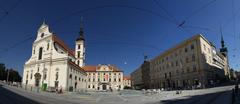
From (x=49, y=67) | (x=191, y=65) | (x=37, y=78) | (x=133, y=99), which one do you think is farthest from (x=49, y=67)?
(x=191, y=65)

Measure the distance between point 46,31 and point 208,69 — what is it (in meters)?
54.3

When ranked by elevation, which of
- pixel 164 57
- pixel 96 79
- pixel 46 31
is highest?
pixel 46 31

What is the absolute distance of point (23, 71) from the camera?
69.1 meters

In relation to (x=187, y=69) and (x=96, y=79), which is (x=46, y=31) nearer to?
(x=96, y=79)

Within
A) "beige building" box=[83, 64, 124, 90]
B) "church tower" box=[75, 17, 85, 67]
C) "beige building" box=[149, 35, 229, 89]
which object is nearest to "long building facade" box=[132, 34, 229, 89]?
"beige building" box=[149, 35, 229, 89]

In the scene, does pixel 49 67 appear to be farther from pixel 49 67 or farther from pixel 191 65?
pixel 191 65

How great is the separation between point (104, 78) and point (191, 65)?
5480 centimetres

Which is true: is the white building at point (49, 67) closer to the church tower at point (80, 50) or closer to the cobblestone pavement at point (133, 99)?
the church tower at point (80, 50)

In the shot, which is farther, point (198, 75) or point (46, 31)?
point (46, 31)

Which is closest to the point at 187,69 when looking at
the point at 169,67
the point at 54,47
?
the point at 169,67

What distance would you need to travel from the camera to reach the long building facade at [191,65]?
5350cm

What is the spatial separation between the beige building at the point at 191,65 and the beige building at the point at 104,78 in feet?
110

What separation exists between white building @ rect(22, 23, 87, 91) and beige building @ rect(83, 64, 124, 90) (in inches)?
1057

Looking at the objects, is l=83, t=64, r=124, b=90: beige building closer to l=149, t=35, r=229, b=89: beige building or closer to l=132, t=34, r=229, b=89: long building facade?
l=132, t=34, r=229, b=89: long building facade
